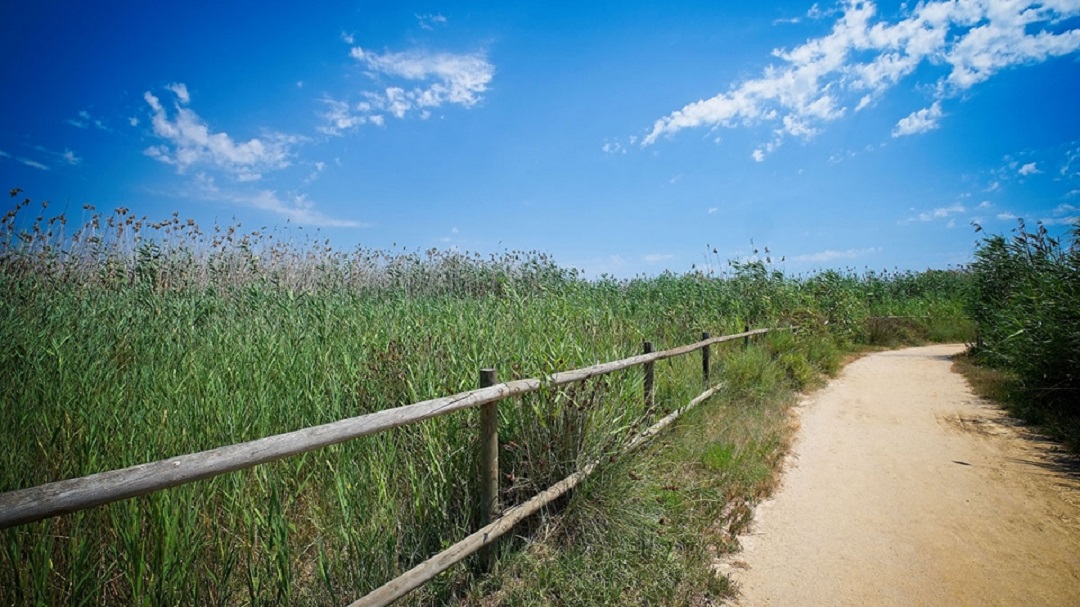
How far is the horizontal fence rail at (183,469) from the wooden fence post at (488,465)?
0.56ft

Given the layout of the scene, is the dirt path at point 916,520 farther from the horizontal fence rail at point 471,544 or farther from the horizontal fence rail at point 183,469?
the horizontal fence rail at point 183,469

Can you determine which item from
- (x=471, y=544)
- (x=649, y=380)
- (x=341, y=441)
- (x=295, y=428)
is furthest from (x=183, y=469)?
(x=649, y=380)

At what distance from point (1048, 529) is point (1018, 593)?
1.29 meters

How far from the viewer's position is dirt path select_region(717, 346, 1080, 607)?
125 inches

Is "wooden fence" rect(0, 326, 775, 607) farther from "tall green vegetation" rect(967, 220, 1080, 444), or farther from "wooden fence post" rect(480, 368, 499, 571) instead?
"tall green vegetation" rect(967, 220, 1080, 444)

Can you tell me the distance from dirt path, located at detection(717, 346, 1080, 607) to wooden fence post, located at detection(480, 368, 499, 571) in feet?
5.29

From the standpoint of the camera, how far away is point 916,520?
13.4 ft

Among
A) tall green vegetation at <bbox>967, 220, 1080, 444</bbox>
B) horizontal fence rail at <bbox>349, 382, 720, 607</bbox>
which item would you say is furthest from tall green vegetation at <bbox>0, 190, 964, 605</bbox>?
tall green vegetation at <bbox>967, 220, 1080, 444</bbox>

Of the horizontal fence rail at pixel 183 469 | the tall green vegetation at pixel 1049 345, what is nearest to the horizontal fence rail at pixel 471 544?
the horizontal fence rail at pixel 183 469

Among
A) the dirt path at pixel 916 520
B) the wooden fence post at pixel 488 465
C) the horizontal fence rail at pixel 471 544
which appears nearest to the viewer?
the horizontal fence rail at pixel 471 544

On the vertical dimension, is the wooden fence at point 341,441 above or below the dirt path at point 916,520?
above

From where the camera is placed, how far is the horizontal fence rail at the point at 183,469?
1.29 metres

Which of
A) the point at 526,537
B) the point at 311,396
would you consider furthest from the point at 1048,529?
the point at 311,396

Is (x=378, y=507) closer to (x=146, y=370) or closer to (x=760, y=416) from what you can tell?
(x=146, y=370)
